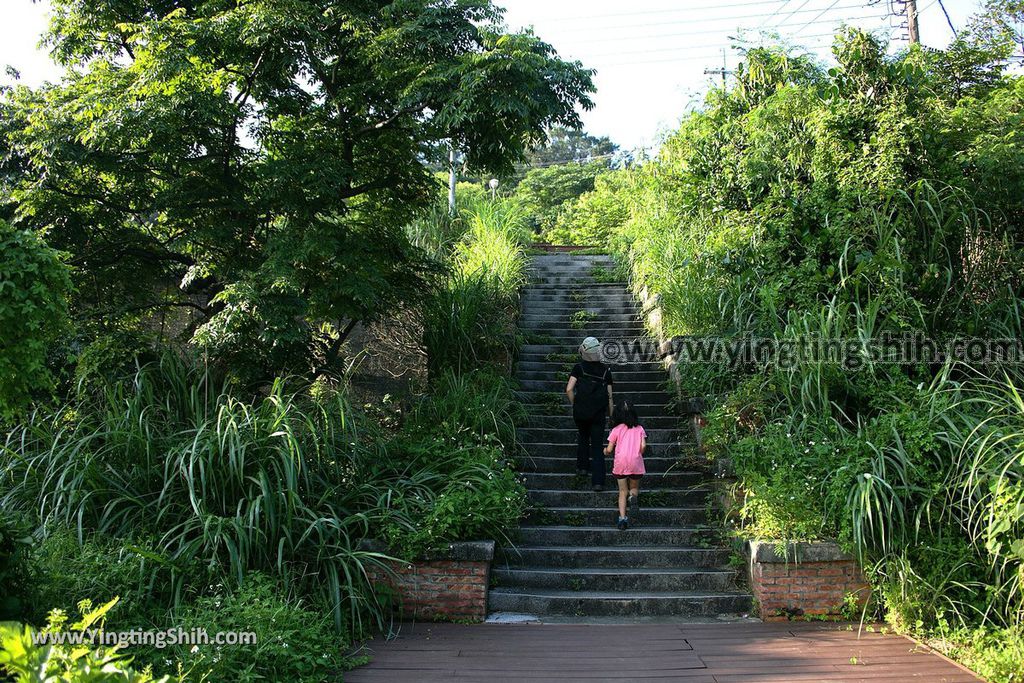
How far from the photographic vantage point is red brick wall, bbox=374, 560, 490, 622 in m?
5.59

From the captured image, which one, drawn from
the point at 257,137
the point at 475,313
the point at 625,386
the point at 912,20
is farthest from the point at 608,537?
the point at 912,20

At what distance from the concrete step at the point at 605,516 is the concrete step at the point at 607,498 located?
164mm

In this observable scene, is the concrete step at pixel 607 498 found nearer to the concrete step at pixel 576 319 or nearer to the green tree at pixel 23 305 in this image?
the concrete step at pixel 576 319

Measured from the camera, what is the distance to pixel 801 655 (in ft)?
15.8

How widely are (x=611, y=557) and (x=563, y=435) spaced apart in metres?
2.12

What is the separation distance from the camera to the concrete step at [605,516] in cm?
684

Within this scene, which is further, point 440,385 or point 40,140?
point 440,385

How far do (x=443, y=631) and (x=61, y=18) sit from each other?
6.50 metres

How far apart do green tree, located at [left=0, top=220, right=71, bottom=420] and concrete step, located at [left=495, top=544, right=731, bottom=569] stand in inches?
142

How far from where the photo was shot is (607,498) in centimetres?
713

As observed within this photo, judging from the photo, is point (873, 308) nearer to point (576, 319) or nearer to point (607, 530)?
point (607, 530)

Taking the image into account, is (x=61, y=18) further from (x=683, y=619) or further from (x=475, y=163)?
(x=683, y=619)

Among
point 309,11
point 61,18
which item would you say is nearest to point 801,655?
point 309,11

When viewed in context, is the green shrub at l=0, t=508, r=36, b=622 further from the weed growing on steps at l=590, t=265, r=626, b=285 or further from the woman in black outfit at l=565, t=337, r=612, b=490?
the weed growing on steps at l=590, t=265, r=626, b=285
